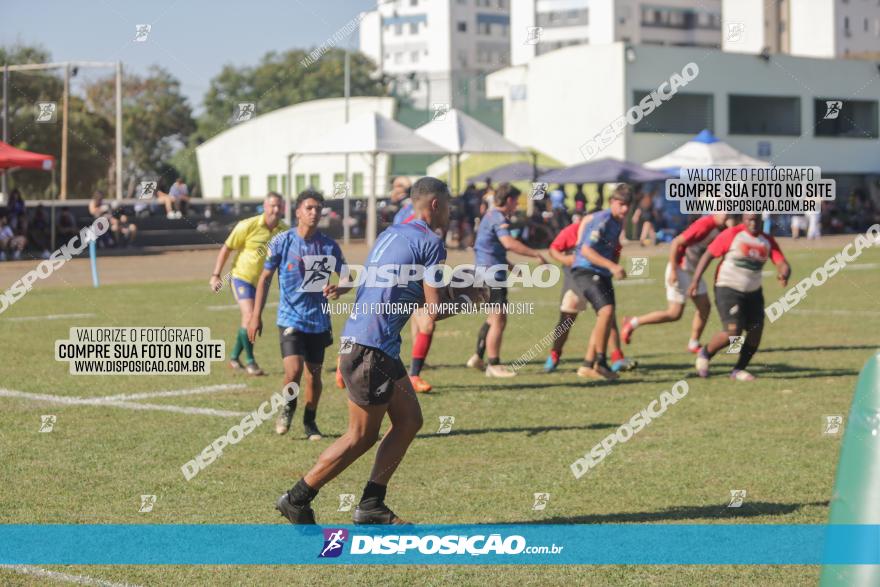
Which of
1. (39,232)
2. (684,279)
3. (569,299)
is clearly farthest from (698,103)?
(569,299)

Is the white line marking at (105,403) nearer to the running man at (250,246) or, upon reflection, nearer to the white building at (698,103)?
the running man at (250,246)

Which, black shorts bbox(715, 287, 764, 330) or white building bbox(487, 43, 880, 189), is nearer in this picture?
black shorts bbox(715, 287, 764, 330)

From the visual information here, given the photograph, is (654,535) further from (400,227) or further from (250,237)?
(250,237)

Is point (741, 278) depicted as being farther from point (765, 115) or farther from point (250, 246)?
point (765, 115)

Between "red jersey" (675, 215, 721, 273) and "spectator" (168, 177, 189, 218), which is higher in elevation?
"spectator" (168, 177, 189, 218)

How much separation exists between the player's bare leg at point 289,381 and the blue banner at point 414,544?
2.88 metres

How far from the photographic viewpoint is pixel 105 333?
61.9 ft

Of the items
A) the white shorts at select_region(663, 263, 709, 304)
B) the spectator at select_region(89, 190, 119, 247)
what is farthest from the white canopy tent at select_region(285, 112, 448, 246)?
the white shorts at select_region(663, 263, 709, 304)

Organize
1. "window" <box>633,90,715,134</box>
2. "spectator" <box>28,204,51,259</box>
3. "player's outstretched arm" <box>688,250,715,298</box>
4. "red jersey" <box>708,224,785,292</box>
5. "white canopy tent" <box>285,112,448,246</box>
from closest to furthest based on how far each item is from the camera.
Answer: "red jersey" <box>708,224,785,292</box> < "player's outstretched arm" <box>688,250,715,298</box> < "white canopy tent" <box>285,112,448,246</box> < "spectator" <box>28,204,51,259</box> < "window" <box>633,90,715,134</box>

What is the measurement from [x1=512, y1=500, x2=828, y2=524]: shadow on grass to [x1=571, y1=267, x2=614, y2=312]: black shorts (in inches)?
226

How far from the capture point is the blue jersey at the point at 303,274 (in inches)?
421

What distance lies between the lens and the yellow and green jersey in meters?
13.7

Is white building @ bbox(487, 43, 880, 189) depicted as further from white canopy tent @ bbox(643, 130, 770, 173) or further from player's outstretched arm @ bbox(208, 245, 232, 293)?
player's outstretched arm @ bbox(208, 245, 232, 293)

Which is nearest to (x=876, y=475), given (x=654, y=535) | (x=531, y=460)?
(x=654, y=535)
